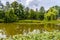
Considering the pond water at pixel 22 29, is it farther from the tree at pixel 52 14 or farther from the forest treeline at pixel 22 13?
the tree at pixel 52 14

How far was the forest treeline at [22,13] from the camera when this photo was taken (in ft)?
52.1

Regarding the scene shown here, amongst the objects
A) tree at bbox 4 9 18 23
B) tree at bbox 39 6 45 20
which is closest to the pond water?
tree at bbox 4 9 18 23

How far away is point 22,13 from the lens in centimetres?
1599

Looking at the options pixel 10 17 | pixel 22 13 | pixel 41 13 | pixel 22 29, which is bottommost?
pixel 22 29

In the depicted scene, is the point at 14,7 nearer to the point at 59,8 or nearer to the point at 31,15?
the point at 31,15

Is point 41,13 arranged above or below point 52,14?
above

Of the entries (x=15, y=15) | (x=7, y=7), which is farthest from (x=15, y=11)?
(x=7, y=7)

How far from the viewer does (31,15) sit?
54.7 feet

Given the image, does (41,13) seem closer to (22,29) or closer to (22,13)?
(22,13)

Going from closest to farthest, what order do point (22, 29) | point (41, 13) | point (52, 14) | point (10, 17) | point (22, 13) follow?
1. point (22, 29)
2. point (22, 13)
3. point (10, 17)
4. point (52, 14)
5. point (41, 13)

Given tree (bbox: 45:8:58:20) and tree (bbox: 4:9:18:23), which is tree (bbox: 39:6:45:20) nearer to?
tree (bbox: 45:8:58:20)

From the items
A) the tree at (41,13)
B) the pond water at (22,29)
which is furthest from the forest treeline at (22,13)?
the pond water at (22,29)

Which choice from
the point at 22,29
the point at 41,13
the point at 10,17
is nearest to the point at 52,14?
the point at 41,13

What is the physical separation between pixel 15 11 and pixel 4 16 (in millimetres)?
1181
